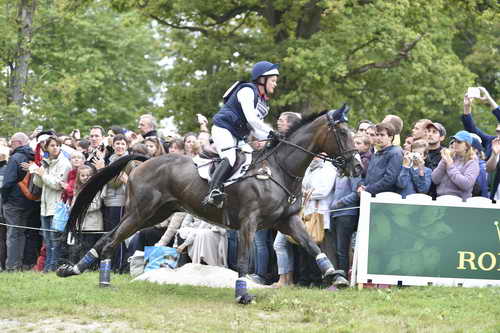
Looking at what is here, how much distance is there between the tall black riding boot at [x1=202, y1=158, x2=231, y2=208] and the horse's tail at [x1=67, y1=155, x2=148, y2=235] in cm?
180

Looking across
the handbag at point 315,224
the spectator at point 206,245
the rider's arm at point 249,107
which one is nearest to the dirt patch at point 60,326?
the rider's arm at point 249,107

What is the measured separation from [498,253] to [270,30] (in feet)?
53.9

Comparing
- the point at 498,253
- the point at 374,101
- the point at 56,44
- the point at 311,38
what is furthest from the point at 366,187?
the point at 56,44

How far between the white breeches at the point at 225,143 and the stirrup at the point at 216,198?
1.37 feet

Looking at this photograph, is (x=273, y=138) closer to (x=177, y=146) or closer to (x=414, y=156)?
(x=414, y=156)

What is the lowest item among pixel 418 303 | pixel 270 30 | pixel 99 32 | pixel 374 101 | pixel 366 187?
pixel 418 303

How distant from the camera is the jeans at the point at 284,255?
1211 centimetres

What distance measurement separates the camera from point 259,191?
402 inches

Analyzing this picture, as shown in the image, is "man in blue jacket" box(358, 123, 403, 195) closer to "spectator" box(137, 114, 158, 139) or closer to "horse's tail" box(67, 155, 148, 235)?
"horse's tail" box(67, 155, 148, 235)

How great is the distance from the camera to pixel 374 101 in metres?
26.2

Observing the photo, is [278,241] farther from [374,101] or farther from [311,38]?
[374,101]

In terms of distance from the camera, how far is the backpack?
15.2 metres

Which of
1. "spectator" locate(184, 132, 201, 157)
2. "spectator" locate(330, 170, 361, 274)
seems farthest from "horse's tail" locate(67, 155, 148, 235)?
"spectator" locate(330, 170, 361, 274)

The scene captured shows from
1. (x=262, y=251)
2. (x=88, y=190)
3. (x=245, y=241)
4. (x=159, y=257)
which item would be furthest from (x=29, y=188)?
(x=245, y=241)
